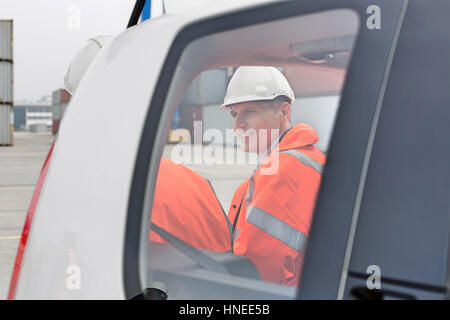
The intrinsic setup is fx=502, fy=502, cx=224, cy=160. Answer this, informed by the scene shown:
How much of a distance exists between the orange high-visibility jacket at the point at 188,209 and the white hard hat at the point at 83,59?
0.30 m

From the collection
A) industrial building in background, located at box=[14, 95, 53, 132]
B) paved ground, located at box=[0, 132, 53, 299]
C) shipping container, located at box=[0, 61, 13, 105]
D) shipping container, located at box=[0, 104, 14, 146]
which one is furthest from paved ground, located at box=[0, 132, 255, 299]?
industrial building in background, located at box=[14, 95, 53, 132]

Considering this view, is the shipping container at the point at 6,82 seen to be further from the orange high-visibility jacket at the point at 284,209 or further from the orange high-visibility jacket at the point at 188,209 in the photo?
the orange high-visibility jacket at the point at 284,209

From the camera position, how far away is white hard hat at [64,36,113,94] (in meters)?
1.22

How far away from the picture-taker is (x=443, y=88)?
84 cm

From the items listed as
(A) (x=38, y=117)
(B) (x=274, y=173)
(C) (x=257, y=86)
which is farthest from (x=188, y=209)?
(A) (x=38, y=117)

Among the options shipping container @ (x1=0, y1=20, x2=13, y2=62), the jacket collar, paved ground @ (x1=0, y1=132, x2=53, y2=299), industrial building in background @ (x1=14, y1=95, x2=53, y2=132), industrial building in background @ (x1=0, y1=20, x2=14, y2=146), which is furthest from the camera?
industrial building in background @ (x1=14, y1=95, x2=53, y2=132)

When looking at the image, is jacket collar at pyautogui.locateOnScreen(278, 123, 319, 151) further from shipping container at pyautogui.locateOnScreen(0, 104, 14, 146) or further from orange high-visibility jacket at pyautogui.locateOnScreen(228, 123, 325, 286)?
shipping container at pyautogui.locateOnScreen(0, 104, 14, 146)

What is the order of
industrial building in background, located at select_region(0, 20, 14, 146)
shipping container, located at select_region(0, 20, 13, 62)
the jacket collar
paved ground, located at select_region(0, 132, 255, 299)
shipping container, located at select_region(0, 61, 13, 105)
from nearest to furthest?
the jacket collar
paved ground, located at select_region(0, 132, 255, 299)
shipping container, located at select_region(0, 20, 13, 62)
industrial building in background, located at select_region(0, 20, 14, 146)
shipping container, located at select_region(0, 61, 13, 105)

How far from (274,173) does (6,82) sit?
3127 centimetres

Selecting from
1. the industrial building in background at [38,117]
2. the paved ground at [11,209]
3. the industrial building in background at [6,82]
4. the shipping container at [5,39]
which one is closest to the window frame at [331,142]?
the paved ground at [11,209]

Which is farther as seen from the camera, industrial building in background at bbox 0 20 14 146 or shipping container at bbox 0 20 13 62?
industrial building in background at bbox 0 20 14 146

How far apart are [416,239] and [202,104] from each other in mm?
575
